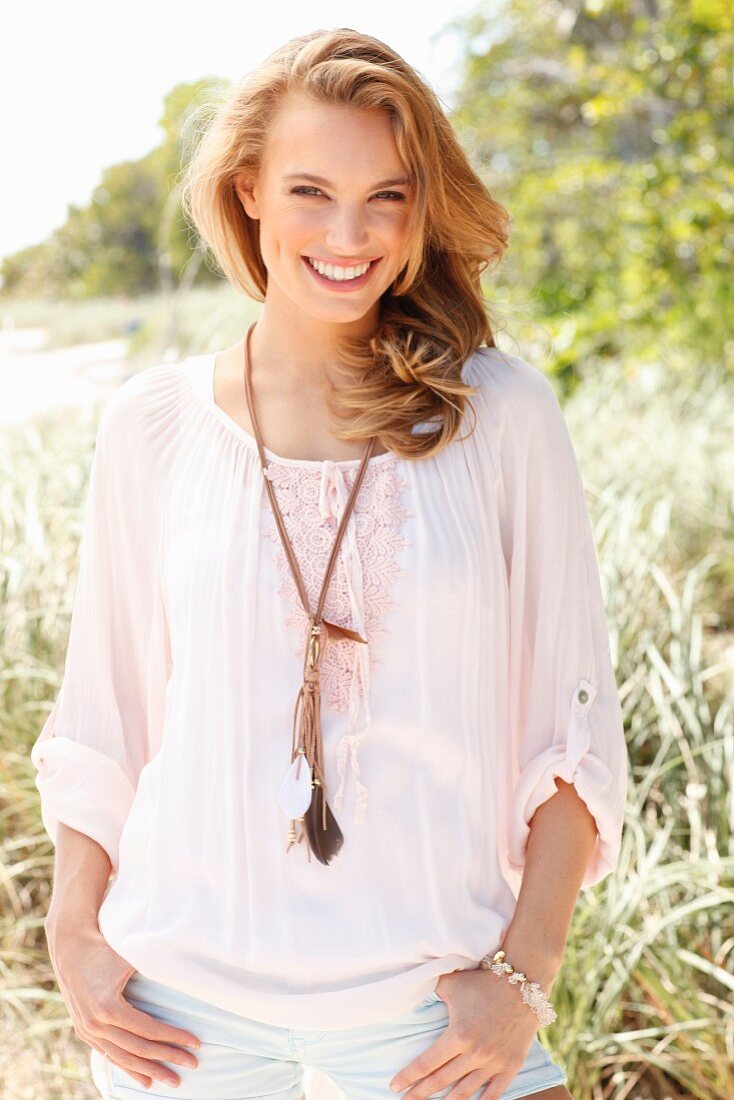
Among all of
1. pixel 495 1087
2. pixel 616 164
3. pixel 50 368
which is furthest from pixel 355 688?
pixel 50 368

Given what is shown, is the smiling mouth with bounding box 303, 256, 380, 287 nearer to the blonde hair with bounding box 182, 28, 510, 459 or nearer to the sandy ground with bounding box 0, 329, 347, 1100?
the blonde hair with bounding box 182, 28, 510, 459

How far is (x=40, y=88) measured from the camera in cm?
1723

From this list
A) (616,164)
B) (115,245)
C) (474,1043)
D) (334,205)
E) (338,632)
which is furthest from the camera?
(115,245)

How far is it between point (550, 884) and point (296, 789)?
339 mm

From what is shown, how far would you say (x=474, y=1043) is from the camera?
1383 mm

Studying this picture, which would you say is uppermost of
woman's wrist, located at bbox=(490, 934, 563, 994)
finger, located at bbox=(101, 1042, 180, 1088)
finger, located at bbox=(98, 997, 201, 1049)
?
woman's wrist, located at bbox=(490, 934, 563, 994)

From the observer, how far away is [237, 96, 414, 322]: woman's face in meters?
1.58

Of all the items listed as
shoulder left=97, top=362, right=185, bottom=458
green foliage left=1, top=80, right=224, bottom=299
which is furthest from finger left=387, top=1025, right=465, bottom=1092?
green foliage left=1, top=80, right=224, bottom=299

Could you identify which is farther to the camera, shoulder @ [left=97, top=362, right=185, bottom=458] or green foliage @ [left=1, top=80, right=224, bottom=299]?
green foliage @ [left=1, top=80, right=224, bottom=299]

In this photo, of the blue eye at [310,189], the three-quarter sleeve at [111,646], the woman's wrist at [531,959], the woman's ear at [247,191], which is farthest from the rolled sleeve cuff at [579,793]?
the woman's ear at [247,191]

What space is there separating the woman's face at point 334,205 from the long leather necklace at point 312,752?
307 mm

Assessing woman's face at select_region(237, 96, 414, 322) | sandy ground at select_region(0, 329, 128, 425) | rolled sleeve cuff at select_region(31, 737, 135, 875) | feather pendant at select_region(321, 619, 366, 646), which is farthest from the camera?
sandy ground at select_region(0, 329, 128, 425)

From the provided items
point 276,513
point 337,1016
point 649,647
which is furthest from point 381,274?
point 649,647

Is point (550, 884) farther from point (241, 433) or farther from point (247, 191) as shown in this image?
point (247, 191)
